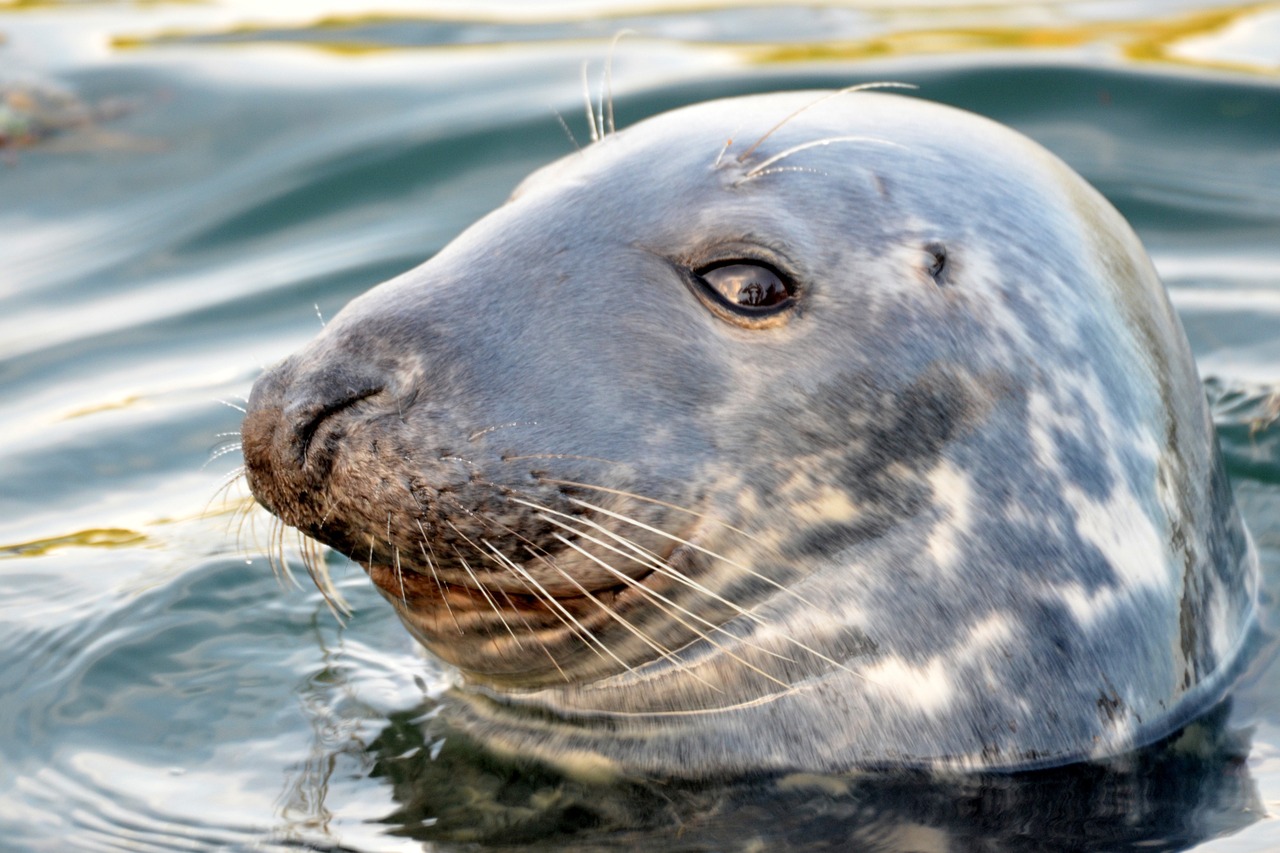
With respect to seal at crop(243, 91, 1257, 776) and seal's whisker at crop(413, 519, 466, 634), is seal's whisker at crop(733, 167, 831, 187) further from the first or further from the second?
seal's whisker at crop(413, 519, 466, 634)

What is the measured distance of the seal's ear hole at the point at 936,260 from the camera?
12.0 feet

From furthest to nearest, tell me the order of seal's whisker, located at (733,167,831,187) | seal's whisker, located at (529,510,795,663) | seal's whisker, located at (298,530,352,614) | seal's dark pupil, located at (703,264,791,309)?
seal's whisker, located at (298,530,352,614), seal's whisker, located at (733,167,831,187), seal's dark pupil, located at (703,264,791,309), seal's whisker, located at (529,510,795,663)

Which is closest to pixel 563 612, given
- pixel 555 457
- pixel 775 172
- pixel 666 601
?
pixel 666 601

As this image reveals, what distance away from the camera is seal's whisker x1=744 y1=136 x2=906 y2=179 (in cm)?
367

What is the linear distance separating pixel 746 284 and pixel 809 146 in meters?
0.38

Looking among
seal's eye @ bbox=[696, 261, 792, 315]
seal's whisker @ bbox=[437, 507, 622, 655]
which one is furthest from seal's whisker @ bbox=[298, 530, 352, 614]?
seal's eye @ bbox=[696, 261, 792, 315]

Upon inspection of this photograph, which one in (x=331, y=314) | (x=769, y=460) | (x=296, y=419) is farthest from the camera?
(x=331, y=314)

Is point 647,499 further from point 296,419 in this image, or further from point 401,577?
point 296,419

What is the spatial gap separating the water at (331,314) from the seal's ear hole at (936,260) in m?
1.02

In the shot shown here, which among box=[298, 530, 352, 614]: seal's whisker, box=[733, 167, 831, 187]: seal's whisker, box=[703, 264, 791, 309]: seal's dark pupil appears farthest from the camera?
box=[298, 530, 352, 614]: seal's whisker

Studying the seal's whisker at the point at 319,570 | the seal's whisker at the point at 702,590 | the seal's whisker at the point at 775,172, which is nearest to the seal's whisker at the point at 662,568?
the seal's whisker at the point at 702,590

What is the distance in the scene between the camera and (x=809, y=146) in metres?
3.74

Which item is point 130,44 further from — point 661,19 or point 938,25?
point 938,25

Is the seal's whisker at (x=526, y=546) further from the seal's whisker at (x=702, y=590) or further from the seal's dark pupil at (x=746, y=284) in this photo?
the seal's dark pupil at (x=746, y=284)
